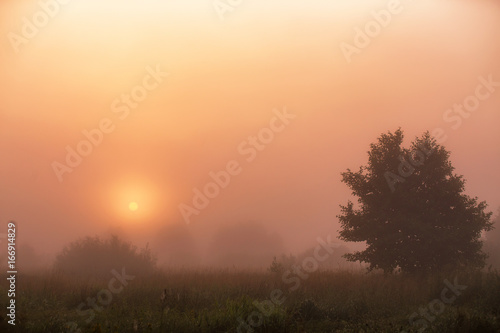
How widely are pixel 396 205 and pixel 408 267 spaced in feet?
9.76

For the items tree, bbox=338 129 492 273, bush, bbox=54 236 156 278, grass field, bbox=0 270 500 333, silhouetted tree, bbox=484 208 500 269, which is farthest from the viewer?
bush, bbox=54 236 156 278

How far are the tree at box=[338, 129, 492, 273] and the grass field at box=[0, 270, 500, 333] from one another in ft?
4.23

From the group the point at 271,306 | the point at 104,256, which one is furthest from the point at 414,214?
the point at 104,256

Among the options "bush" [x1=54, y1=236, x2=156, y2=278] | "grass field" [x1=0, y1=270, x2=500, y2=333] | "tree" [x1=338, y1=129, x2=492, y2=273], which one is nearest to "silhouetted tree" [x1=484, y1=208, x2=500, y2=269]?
"tree" [x1=338, y1=129, x2=492, y2=273]

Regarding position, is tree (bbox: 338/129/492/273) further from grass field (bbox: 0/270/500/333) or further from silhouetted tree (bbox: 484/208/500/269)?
silhouetted tree (bbox: 484/208/500/269)

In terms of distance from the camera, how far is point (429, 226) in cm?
1595

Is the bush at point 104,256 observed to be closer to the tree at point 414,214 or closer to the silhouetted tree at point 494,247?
the tree at point 414,214

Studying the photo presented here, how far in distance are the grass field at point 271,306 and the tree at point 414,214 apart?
129cm

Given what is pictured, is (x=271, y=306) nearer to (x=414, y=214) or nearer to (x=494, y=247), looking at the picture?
(x=414, y=214)

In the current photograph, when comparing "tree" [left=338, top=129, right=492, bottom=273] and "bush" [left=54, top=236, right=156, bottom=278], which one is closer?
"tree" [left=338, top=129, right=492, bottom=273]

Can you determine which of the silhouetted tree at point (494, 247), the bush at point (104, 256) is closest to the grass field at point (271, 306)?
the bush at point (104, 256)

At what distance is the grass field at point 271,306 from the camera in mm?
8781

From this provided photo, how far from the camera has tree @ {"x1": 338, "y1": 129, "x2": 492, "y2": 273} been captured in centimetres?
1609

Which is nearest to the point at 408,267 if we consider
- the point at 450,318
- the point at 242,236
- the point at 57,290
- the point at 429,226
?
the point at 429,226
